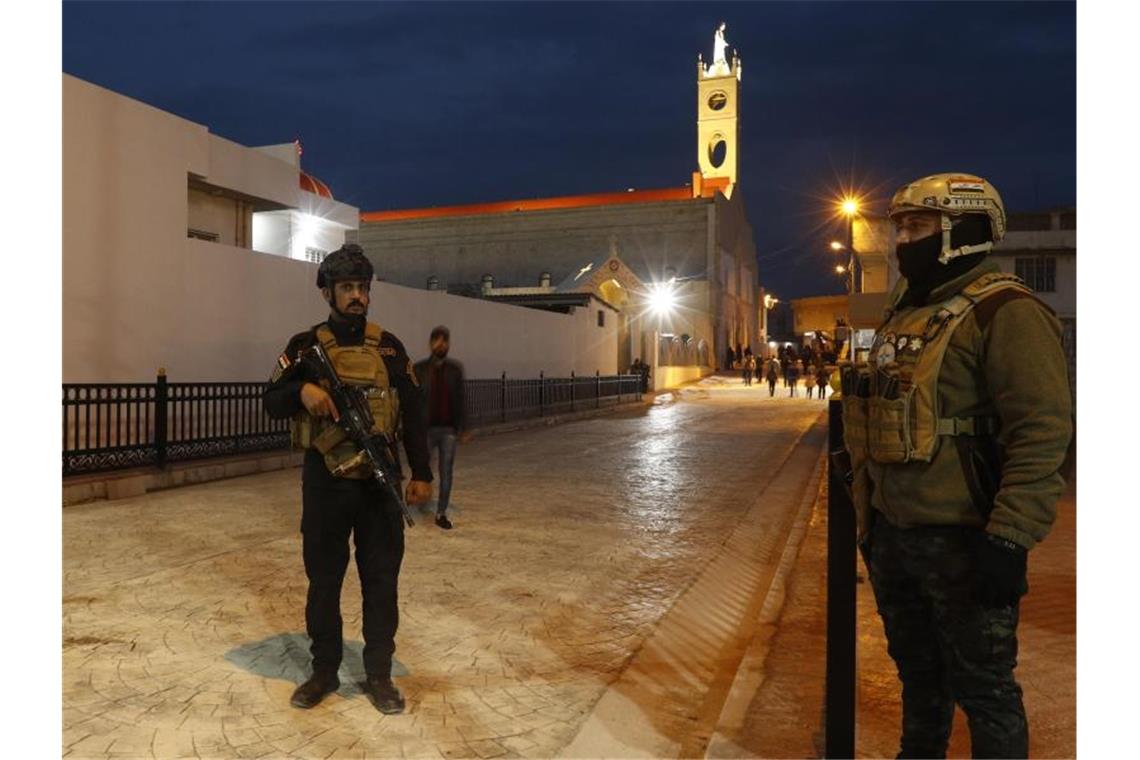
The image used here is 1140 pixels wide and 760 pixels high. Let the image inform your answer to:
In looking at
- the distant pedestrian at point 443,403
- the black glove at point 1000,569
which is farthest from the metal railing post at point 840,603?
the distant pedestrian at point 443,403

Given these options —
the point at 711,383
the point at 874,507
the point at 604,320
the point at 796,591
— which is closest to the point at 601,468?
the point at 796,591

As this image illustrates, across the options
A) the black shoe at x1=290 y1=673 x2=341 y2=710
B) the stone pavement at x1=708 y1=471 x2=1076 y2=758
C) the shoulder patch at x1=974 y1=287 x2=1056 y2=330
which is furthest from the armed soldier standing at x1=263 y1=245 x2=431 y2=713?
the shoulder patch at x1=974 y1=287 x2=1056 y2=330

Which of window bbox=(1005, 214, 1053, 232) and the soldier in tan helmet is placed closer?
the soldier in tan helmet

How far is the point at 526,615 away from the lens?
4996 mm

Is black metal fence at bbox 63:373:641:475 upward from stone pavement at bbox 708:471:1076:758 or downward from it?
upward

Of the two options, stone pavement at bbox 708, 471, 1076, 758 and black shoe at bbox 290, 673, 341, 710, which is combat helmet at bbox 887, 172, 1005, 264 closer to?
stone pavement at bbox 708, 471, 1076, 758

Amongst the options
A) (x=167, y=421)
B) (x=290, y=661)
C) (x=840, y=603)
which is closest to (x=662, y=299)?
(x=167, y=421)

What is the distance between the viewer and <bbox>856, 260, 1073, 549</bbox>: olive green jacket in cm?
231

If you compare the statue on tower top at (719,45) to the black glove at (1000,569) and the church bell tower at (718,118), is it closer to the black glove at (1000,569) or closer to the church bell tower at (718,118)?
the church bell tower at (718,118)

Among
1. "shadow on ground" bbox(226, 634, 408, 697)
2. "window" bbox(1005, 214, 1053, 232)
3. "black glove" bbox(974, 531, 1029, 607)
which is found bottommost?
"shadow on ground" bbox(226, 634, 408, 697)

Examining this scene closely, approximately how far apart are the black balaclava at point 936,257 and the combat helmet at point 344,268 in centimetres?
222

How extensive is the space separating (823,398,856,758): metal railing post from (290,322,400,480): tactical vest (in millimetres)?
1955

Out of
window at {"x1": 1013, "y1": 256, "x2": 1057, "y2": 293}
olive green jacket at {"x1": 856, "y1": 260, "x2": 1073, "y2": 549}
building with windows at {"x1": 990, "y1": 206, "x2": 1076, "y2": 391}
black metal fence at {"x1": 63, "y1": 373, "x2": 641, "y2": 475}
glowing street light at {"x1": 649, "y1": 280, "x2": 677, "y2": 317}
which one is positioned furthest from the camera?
glowing street light at {"x1": 649, "y1": 280, "x2": 677, "y2": 317}

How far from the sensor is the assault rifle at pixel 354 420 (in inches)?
140
